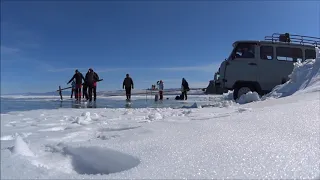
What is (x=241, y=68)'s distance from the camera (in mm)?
8898

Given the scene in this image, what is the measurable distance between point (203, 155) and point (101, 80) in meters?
11.7

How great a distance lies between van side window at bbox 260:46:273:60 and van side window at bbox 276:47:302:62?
0.31m

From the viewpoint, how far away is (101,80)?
13.0 meters

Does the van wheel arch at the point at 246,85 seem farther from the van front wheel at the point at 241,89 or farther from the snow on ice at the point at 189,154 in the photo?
the snow on ice at the point at 189,154

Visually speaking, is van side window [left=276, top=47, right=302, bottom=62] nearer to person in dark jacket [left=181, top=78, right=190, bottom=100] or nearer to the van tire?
the van tire

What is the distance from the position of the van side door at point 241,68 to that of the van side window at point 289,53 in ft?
3.38

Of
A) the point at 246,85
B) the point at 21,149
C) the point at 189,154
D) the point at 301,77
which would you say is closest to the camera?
the point at 189,154

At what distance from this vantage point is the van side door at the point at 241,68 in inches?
349

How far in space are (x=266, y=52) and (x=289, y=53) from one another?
3.47 feet

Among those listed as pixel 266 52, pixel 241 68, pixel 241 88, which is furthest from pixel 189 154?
pixel 266 52

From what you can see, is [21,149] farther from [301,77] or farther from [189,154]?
[301,77]

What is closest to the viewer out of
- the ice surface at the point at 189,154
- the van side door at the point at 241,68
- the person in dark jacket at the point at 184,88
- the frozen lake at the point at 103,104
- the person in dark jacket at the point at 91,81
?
the ice surface at the point at 189,154

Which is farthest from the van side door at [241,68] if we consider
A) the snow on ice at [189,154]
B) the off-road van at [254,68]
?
the snow on ice at [189,154]

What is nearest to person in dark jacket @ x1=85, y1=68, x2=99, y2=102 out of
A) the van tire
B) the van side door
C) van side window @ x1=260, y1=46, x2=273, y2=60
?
the van side door
